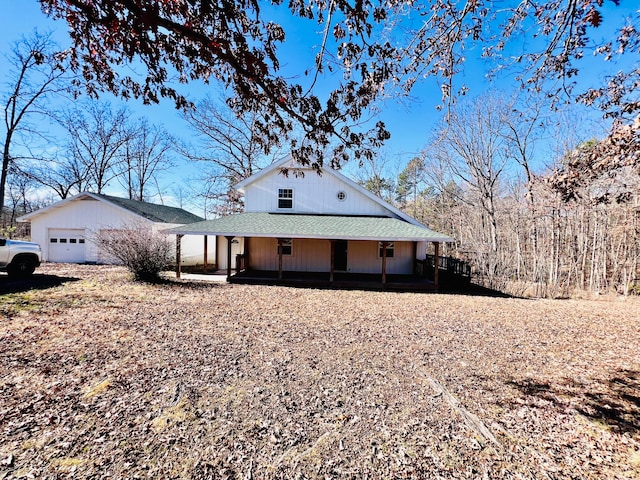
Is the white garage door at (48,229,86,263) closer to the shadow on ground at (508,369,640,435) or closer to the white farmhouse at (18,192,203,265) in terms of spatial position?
the white farmhouse at (18,192,203,265)

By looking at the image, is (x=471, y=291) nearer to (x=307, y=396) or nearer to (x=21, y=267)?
(x=307, y=396)

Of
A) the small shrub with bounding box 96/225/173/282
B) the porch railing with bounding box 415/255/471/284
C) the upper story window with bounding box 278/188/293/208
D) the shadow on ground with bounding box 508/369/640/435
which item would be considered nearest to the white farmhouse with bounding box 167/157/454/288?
the upper story window with bounding box 278/188/293/208

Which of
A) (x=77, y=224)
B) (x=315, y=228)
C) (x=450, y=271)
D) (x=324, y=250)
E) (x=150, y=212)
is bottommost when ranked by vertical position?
(x=450, y=271)

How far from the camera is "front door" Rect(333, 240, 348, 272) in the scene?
14134mm

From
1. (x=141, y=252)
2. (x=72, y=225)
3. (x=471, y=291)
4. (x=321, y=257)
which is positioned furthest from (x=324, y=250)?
(x=72, y=225)

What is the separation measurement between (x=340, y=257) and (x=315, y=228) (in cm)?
318

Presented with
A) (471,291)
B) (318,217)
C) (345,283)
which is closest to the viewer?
(345,283)

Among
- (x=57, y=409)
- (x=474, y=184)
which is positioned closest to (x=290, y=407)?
(x=57, y=409)

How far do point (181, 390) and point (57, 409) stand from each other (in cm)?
128

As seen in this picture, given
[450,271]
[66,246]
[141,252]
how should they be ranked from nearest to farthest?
[141,252] → [450,271] → [66,246]

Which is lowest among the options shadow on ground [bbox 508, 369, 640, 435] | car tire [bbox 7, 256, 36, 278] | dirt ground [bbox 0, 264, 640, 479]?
shadow on ground [bbox 508, 369, 640, 435]

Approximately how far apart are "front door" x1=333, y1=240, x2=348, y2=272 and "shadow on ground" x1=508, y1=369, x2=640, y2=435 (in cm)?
1024

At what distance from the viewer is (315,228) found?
11.7 m

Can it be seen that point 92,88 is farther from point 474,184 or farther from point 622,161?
point 474,184
